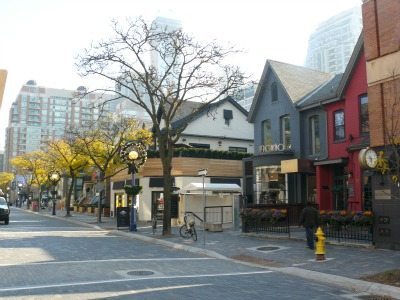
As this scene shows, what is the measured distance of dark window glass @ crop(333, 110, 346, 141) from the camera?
26547 millimetres

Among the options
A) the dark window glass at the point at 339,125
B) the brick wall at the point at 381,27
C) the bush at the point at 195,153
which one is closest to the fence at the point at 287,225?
the dark window glass at the point at 339,125

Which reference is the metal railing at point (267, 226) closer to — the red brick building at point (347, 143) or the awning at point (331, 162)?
the red brick building at point (347, 143)

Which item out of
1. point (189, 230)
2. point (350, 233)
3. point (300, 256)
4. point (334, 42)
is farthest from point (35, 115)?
point (300, 256)

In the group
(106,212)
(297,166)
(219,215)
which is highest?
(297,166)

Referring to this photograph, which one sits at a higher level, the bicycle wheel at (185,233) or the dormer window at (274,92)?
the dormer window at (274,92)

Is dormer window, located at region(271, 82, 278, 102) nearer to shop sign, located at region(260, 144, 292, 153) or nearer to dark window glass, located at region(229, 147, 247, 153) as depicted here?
shop sign, located at region(260, 144, 292, 153)

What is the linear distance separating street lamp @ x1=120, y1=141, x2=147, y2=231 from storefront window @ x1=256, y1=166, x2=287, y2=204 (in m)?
7.71

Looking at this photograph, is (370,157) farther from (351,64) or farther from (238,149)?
(238,149)

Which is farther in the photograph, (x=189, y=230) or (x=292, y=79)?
(x=292, y=79)

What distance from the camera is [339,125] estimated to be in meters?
26.8

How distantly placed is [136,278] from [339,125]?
19.0 m

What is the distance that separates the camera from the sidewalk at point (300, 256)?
11023 mm

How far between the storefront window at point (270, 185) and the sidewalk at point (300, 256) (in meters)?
7.65

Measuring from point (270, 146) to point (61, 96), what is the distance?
106 m
